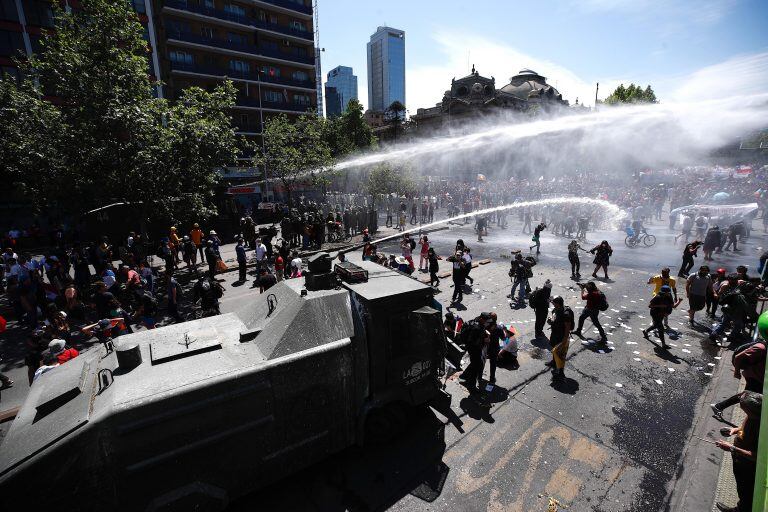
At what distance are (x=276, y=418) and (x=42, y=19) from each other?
46.0 meters

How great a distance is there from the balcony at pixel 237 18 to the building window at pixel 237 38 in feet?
4.90

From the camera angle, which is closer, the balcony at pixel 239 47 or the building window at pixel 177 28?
the building window at pixel 177 28

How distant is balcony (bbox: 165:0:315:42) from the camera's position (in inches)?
1591

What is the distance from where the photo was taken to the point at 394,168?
2938 centimetres

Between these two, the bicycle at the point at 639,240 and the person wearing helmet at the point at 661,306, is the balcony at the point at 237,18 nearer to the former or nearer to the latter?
the bicycle at the point at 639,240

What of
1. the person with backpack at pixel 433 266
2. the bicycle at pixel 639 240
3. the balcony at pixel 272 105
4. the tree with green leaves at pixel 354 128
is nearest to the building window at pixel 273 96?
the balcony at pixel 272 105

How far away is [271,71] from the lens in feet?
159

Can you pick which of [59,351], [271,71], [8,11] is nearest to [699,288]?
[59,351]

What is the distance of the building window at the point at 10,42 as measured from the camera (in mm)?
29891

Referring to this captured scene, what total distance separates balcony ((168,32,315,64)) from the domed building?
25.2 meters

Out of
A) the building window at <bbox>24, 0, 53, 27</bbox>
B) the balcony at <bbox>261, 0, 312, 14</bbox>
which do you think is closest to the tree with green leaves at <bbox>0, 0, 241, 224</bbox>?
the building window at <bbox>24, 0, 53, 27</bbox>

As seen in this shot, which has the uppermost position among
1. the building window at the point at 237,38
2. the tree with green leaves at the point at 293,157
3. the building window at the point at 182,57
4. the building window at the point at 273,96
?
the building window at the point at 237,38

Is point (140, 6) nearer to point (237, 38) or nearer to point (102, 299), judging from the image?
point (237, 38)

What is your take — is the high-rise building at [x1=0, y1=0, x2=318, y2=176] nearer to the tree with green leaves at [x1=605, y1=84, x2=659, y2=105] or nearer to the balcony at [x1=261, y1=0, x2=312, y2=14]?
the balcony at [x1=261, y1=0, x2=312, y2=14]
